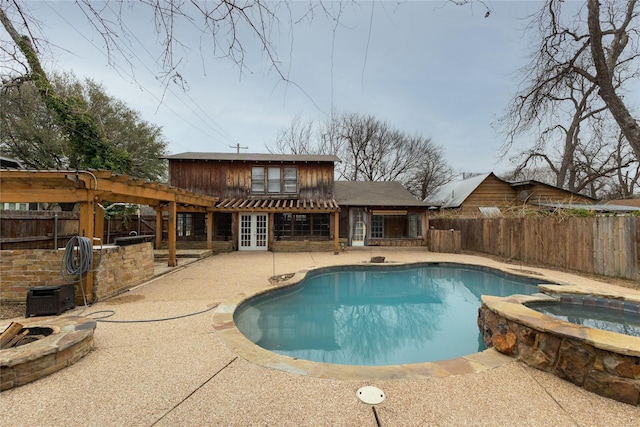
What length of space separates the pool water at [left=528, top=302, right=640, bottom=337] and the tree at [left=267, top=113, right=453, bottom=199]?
890 inches

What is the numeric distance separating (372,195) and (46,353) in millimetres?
15236

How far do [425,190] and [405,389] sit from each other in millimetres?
28396

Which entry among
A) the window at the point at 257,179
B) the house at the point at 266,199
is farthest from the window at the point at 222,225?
the window at the point at 257,179

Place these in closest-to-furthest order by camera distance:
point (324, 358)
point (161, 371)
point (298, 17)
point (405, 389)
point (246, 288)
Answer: point (298, 17) < point (405, 389) < point (161, 371) < point (324, 358) < point (246, 288)

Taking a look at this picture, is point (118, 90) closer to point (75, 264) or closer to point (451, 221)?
point (75, 264)

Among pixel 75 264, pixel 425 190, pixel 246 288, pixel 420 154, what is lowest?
pixel 246 288

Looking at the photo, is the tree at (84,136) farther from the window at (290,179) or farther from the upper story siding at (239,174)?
the window at (290,179)

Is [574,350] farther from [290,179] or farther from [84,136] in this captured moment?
[84,136]

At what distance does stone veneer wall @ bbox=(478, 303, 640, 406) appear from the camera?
8.10ft

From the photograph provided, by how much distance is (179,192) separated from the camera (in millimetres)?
9398

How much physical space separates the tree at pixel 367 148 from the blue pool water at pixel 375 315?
60.4 feet

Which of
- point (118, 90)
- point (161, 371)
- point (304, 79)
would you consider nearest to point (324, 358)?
point (161, 371)

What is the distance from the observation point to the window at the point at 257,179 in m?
15.0

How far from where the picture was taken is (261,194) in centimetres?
1493
